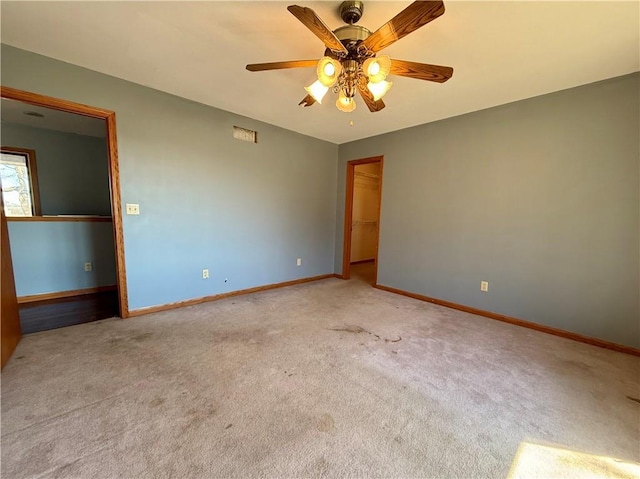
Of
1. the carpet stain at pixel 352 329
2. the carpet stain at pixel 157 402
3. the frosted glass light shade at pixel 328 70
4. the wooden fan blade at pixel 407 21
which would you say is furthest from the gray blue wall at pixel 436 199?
the wooden fan blade at pixel 407 21

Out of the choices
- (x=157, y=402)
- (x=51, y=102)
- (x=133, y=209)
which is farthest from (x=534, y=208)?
(x=51, y=102)

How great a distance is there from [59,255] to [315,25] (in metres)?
4.29

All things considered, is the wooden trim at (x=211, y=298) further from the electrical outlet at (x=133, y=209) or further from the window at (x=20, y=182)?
the window at (x=20, y=182)

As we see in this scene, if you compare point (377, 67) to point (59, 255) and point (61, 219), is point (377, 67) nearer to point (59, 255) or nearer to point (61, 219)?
point (61, 219)

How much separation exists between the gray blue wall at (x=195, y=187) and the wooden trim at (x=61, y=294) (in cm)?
162

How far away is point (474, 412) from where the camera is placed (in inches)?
59.9

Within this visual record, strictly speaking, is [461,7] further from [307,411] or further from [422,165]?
[307,411]

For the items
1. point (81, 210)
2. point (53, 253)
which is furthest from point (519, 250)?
point (81, 210)

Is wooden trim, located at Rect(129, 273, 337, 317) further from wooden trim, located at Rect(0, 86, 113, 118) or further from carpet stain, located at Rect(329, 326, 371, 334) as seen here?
wooden trim, located at Rect(0, 86, 113, 118)

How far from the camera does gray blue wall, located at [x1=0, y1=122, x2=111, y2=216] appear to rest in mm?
3570

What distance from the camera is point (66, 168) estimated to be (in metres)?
3.84

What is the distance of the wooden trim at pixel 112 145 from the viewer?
7.03 ft

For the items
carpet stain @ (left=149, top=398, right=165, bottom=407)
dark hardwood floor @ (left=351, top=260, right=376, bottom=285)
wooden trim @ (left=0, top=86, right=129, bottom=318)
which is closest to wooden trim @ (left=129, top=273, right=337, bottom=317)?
wooden trim @ (left=0, top=86, right=129, bottom=318)

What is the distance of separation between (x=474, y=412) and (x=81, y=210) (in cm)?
539
